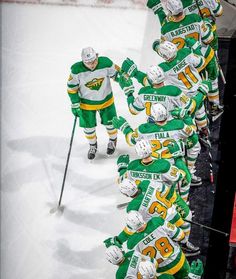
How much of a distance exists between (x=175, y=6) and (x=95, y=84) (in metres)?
0.92

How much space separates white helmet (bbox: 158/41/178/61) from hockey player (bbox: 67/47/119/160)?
15.4 inches

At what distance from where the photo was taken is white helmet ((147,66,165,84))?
600cm

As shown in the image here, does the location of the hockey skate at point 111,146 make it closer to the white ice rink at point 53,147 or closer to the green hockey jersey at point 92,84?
the white ice rink at point 53,147

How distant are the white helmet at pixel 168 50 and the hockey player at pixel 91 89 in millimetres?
390

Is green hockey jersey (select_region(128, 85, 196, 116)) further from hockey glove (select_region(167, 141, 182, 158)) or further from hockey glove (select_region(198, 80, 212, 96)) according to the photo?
hockey glove (select_region(167, 141, 182, 158))

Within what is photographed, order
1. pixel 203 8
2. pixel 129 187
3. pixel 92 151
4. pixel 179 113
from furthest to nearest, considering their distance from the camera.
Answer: pixel 203 8 < pixel 92 151 < pixel 179 113 < pixel 129 187

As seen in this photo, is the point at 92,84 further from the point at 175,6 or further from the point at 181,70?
the point at 175,6

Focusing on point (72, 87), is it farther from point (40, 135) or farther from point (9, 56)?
point (9, 56)

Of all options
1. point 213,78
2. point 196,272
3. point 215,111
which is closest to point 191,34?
point 213,78

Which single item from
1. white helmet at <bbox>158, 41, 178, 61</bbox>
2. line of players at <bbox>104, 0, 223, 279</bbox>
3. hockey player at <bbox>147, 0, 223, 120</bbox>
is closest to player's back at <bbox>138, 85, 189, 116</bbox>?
line of players at <bbox>104, 0, 223, 279</bbox>

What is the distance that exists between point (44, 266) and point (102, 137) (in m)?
1.43

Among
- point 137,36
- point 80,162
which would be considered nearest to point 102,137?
point 80,162

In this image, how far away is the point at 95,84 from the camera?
6332mm

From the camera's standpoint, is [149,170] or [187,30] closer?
[149,170]
